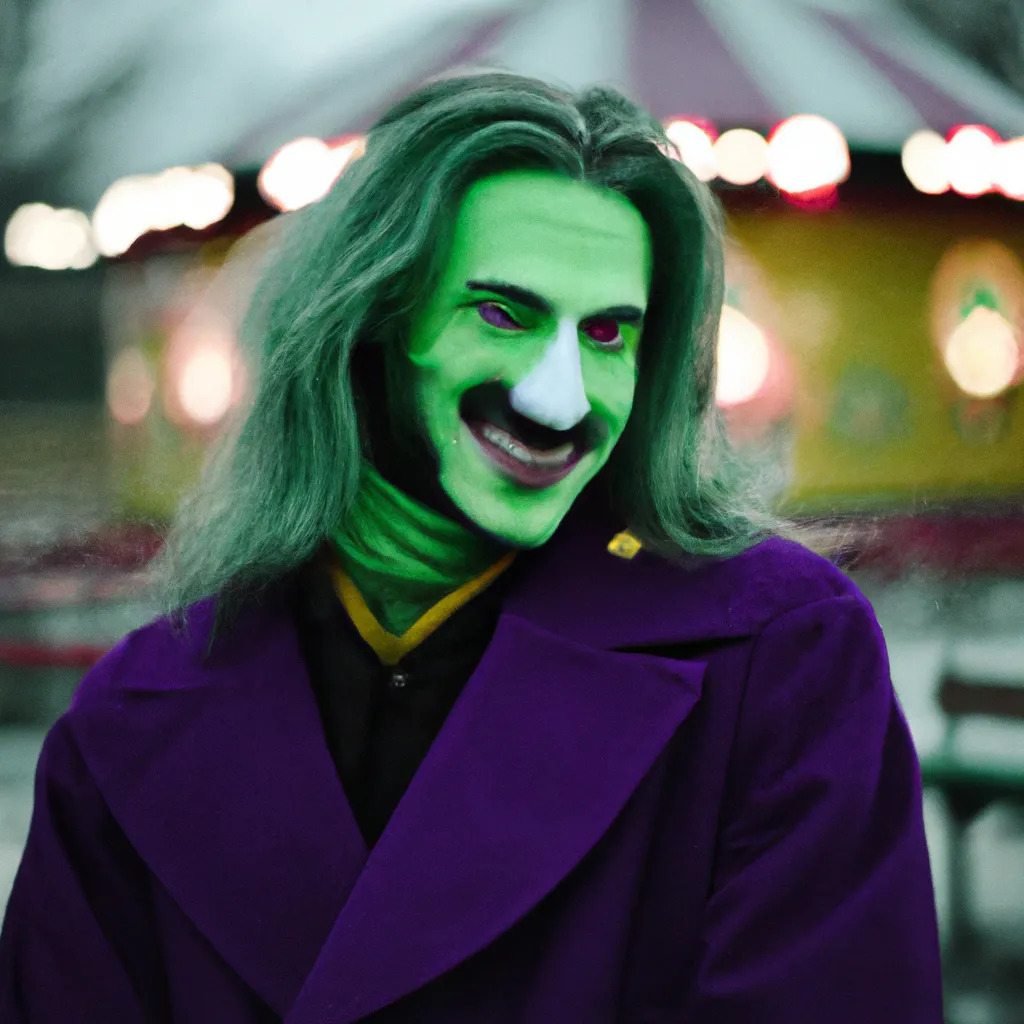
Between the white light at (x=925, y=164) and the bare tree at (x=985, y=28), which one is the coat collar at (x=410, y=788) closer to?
the bare tree at (x=985, y=28)

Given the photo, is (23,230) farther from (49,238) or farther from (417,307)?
(417,307)

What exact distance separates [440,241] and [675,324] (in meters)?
0.23

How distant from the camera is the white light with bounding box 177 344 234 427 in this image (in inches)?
68.2

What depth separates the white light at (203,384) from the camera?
1731 mm

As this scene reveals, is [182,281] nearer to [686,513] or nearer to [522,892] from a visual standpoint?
[686,513]

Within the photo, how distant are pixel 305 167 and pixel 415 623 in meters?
1.13

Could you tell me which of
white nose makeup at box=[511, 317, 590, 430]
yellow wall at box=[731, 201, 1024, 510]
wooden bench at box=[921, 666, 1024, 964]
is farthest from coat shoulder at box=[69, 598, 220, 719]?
wooden bench at box=[921, 666, 1024, 964]

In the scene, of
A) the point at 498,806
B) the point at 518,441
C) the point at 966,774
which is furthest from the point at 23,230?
the point at 966,774

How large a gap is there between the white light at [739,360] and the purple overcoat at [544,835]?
2.78 feet

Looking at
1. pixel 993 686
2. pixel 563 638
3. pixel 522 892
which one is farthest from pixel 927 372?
pixel 522 892

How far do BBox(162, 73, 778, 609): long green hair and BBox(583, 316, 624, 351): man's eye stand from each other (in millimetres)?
89

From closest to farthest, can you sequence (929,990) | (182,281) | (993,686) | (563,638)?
(929,990), (563,638), (182,281), (993,686)

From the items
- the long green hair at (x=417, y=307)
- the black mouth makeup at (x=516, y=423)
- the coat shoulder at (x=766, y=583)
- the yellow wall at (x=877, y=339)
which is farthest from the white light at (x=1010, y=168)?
the black mouth makeup at (x=516, y=423)

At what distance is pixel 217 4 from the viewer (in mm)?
2025
